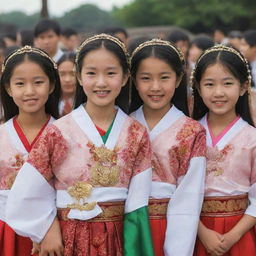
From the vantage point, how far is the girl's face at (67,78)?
4.70m

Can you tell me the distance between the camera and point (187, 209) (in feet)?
9.21

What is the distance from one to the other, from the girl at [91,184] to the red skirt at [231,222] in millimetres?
382

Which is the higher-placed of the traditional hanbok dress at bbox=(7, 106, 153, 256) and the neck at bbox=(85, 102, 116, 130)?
the neck at bbox=(85, 102, 116, 130)

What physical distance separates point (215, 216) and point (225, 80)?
733 mm

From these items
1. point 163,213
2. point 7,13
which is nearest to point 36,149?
point 163,213

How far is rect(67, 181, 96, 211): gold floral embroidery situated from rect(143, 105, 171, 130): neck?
1.73 feet

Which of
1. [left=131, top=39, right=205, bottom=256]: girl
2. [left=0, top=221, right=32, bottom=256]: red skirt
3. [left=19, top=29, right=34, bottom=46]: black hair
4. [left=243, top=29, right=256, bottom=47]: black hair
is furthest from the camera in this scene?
[left=243, top=29, right=256, bottom=47]: black hair

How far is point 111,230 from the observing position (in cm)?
276

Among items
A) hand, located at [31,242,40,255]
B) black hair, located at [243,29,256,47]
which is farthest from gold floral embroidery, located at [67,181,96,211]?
black hair, located at [243,29,256,47]

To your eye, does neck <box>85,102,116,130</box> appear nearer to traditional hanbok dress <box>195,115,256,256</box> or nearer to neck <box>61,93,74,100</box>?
traditional hanbok dress <box>195,115,256,256</box>

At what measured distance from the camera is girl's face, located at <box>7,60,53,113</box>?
119 inches

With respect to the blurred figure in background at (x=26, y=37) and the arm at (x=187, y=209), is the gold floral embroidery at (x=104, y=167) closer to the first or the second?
the arm at (x=187, y=209)

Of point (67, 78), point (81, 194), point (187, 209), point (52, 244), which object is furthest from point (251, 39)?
point (52, 244)

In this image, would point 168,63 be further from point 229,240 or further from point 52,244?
point 52,244
